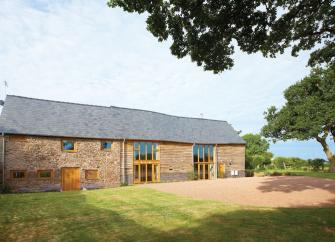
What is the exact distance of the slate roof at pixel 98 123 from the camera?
1025 inches

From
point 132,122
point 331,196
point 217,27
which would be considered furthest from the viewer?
point 132,122

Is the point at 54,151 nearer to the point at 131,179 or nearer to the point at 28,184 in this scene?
the point at 28,184

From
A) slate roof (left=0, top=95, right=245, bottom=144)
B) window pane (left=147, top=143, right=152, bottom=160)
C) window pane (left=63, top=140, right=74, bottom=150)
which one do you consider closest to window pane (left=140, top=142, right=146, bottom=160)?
window pane (left=147, top=143, right=152, bottom=160)

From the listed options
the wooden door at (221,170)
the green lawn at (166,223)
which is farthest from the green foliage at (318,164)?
the green lawn at (166,223)

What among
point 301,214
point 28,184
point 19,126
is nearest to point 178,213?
point 301,214

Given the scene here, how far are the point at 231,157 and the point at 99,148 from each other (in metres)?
19.6

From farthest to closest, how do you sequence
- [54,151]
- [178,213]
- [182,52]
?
[54,151], [178,213], [182,52]

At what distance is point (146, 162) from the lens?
103ft

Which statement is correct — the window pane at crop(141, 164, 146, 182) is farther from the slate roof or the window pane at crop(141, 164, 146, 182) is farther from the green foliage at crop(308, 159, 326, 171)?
the green foliage at crop(308, 159, 326, 171)

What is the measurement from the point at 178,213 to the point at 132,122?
2229cm

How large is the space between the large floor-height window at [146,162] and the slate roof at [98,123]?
3.57 ft

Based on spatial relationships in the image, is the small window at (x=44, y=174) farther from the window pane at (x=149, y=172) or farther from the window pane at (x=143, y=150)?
the window pane at (x=149, y=172)

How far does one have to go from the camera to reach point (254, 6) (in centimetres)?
948

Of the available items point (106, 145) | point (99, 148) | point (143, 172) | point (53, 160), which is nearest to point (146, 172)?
point (143, 172)
